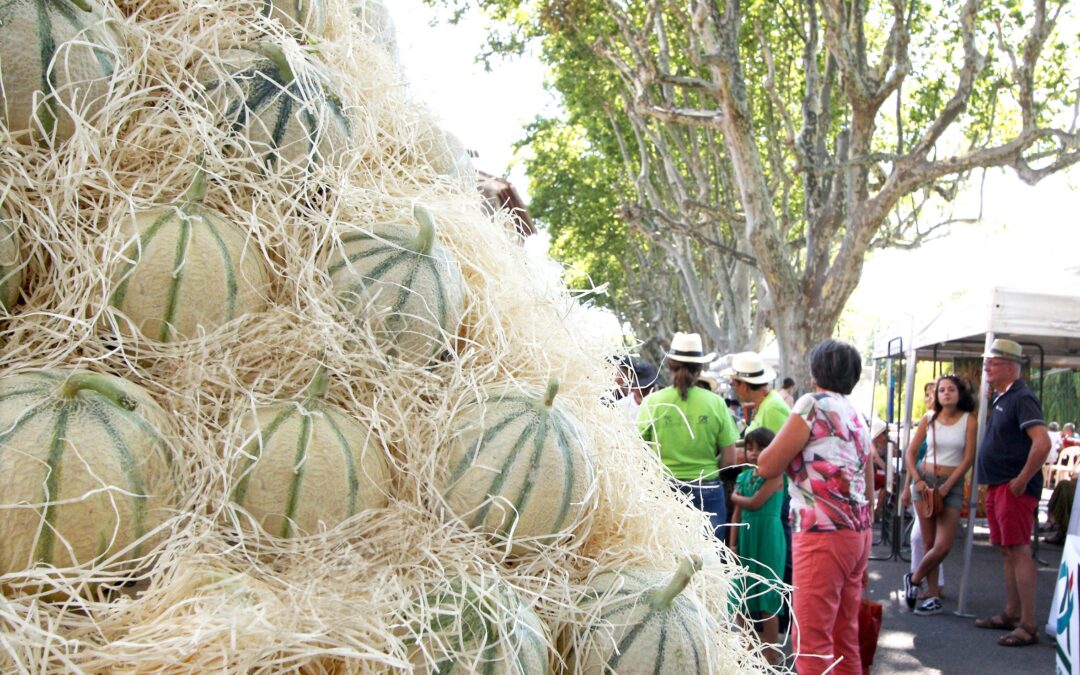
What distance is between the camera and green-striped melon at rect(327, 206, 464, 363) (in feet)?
6.15

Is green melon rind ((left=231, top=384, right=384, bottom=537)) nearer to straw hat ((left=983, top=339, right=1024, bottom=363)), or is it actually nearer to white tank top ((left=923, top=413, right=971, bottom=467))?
straw hat ((left=983, top=339, right=1024, bottom=363))

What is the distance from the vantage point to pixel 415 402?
6.07ft

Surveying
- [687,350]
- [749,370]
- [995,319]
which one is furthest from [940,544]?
[687,350]

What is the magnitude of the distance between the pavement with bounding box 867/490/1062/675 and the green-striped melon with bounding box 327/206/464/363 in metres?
5.83

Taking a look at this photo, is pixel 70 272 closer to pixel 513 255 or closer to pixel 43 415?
pixel 43 415

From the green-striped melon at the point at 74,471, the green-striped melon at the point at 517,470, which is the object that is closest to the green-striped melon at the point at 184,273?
the green-striped melon at the point at 74,471

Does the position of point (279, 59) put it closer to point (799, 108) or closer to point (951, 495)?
point (951, 495)

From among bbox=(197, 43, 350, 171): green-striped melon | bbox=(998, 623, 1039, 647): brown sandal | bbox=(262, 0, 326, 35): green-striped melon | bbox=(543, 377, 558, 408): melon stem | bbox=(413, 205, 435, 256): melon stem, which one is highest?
bbox=(262, 0, 326, 35): green-striped melon

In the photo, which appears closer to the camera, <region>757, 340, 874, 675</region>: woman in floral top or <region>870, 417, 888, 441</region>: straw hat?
<region>757, 340, 874, 675</region>: woman in floral top

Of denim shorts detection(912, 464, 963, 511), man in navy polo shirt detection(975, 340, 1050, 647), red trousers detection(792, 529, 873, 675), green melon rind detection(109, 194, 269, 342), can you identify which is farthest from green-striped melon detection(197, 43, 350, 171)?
denim shorts detection(912, 464, 963, 511)

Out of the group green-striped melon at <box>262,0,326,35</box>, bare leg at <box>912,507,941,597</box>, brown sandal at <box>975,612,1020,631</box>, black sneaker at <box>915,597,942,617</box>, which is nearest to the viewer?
green-striped melon at <box>262,0,326,35</box>

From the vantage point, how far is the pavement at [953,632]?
6707mm

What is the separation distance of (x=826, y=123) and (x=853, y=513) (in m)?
11.3

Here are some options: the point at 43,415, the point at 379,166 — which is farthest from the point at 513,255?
the point at 43,415
